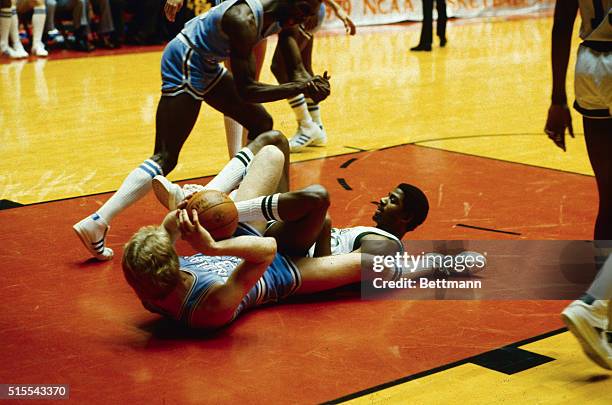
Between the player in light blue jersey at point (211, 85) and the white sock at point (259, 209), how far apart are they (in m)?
0.70

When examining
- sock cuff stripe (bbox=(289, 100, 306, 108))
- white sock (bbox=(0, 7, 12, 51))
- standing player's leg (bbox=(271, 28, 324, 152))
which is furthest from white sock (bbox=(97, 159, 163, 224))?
white sock (bbox=(0, 7, 12, 51))

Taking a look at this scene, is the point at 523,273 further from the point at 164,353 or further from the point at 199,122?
the point at 199,122

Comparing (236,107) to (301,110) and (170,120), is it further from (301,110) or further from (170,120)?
(301,110)

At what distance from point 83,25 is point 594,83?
1236 centimetres

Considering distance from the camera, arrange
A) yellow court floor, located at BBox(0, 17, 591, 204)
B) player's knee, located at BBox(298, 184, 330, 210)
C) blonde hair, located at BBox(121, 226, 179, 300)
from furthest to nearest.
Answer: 1. yellow court floor, located at BBox(0, 17, 591, 204)
2. player's knee, located at BBox(298, 184, 330, 210)
3. blonde hair, located at BBox(121, 226, 179, 300)

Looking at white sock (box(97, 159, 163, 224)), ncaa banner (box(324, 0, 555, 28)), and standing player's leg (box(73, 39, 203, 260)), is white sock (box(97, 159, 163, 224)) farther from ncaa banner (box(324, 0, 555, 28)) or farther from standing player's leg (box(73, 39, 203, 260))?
ncaa banner (box(324, 0, 555, 28))

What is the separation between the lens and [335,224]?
5398 mm

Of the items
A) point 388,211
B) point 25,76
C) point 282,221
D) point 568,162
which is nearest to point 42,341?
point 282,221

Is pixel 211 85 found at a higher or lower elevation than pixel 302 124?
higher

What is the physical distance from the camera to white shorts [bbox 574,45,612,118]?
3811 mm

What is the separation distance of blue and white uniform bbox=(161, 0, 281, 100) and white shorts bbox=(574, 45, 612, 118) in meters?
1.68

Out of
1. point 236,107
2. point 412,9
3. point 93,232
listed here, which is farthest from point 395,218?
point 412,9

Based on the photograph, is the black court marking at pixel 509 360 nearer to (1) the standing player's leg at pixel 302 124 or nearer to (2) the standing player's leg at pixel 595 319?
(2) the standing player's leg at pixel 595 319

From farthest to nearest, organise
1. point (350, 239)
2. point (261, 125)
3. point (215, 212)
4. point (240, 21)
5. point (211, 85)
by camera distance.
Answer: point (261, 125), point (211, 85), point (240, 21), point (350, 239), point (215, 212)
